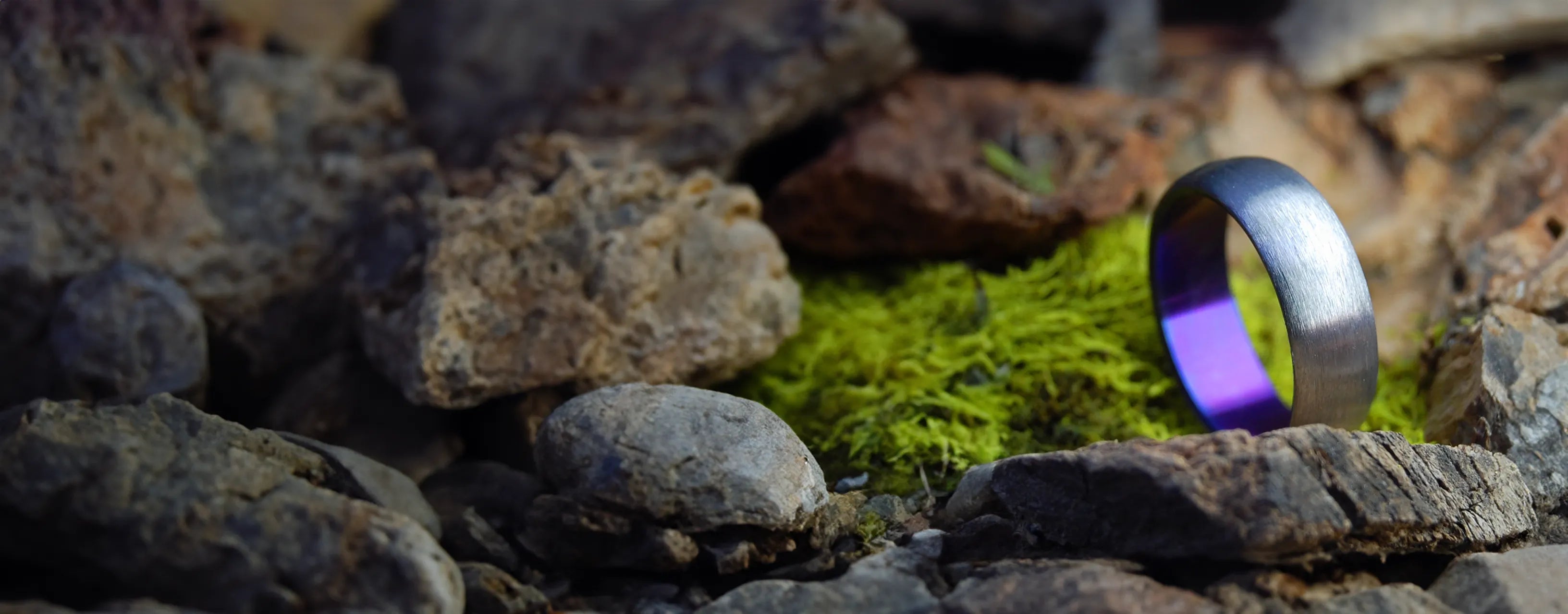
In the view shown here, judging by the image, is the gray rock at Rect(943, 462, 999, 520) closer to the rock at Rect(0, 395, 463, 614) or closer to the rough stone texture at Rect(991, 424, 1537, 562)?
the rough stone texture at Rect(991, 424, 1537, 562)

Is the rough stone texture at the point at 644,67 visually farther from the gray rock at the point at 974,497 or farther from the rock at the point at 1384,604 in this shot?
the rock at the point at 1384,604

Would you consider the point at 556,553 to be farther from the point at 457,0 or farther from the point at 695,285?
the point at 457,0

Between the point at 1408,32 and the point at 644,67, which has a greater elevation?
the point at 1408,32

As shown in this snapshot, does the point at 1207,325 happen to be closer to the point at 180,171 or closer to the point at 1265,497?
the point at 1265,497

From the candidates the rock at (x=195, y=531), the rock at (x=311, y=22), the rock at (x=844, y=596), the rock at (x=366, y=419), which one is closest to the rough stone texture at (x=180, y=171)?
the rock at (x=366, y=419)

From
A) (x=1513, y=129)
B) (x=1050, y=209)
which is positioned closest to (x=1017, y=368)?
(x=1050, y=209)

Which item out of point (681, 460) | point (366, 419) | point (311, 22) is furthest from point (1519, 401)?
point (311, 22)
